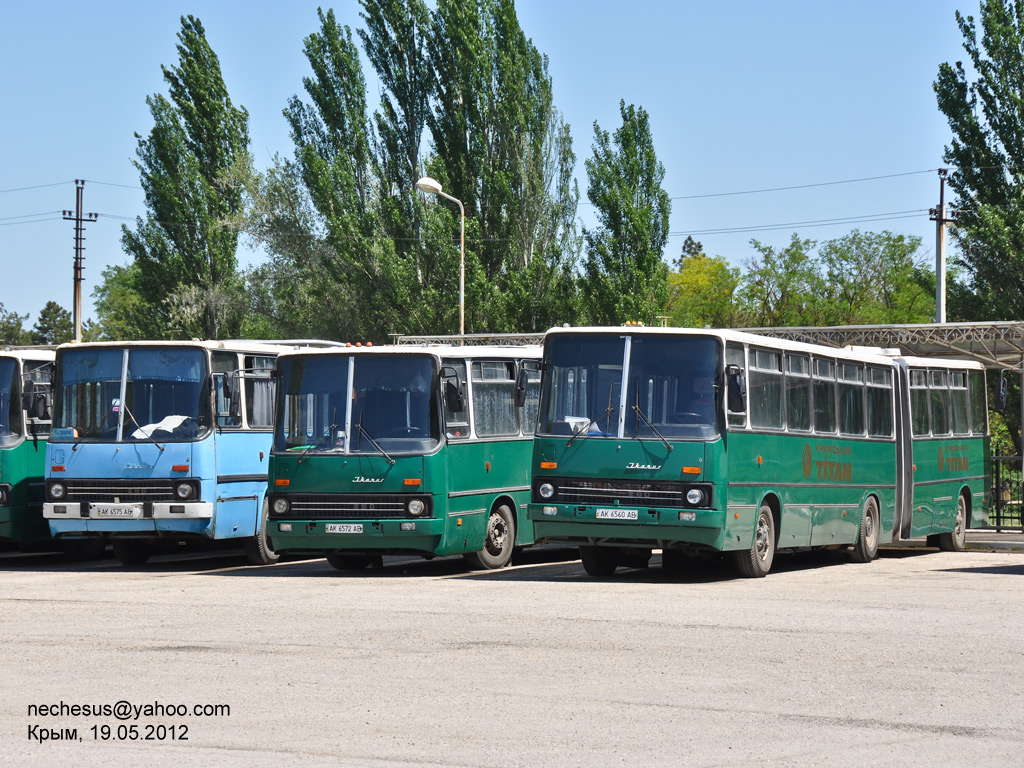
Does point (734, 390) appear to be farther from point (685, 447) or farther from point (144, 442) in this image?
point (144, 442)

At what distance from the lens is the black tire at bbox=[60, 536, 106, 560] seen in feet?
75.2

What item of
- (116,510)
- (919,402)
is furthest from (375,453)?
(919,402)

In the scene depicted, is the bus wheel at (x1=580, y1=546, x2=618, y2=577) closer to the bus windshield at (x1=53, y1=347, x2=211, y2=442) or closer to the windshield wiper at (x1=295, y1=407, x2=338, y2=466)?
the windshield wiper at (x1=295, y1=407, x2=338, y2=466)

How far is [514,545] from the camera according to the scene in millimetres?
21188

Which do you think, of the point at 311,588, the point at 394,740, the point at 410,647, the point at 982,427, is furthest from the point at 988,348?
the point at 394,740

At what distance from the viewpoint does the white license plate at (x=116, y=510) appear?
66.4ft

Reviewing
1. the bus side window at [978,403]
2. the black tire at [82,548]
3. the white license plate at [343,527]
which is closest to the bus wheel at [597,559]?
the white license plate at [343,527]

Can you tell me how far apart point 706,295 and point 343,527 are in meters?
81.8

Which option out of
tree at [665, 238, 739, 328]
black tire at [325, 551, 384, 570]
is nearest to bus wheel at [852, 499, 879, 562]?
black tire at [325, 551, 384, 570]

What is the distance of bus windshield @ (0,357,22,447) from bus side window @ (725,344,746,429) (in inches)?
389

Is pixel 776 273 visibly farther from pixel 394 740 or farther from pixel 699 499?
pixel 394 740

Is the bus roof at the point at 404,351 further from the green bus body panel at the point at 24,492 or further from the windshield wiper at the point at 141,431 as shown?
the green bus body panel at the point at 24,492

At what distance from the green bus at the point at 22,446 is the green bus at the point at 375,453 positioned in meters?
4.11

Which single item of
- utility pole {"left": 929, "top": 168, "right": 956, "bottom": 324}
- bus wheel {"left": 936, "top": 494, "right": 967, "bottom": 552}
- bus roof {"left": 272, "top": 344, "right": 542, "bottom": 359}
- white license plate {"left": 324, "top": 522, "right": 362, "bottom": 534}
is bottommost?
bus wheel {"left": 936, "top": 494, "right": 967, "bottom": 552}
